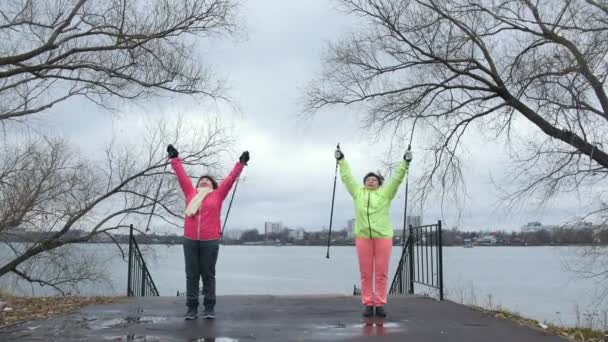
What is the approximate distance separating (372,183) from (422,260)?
3595mm

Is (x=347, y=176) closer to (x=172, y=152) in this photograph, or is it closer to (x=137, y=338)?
(x=172, y=152)

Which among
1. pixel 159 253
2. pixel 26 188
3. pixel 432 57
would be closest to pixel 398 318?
pixel 432 57

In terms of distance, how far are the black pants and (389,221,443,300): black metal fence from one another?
3816 millimetres

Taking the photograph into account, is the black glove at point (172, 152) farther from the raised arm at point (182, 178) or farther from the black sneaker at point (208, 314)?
the black sneaker at point (208, 314)

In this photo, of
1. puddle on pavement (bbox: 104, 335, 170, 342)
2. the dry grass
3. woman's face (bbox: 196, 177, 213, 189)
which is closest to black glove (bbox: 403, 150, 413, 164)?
woman's face (bbox: 196, 177, 213, 189)

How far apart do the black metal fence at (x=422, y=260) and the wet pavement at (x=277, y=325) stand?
87 cm

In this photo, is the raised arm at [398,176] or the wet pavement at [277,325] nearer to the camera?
the wet pavement at [277,325]

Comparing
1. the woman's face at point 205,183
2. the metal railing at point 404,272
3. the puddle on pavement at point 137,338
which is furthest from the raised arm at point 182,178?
the metal railing at point 404,272

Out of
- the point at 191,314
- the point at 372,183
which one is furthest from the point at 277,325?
the point at 372,183

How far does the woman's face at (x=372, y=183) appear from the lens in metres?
8.11

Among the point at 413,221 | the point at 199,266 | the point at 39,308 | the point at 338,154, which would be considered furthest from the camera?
the point at 413,221

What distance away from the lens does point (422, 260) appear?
441 inches

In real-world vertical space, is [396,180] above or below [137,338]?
above

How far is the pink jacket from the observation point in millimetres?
7562
